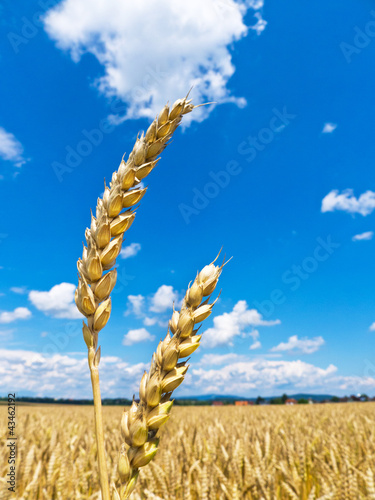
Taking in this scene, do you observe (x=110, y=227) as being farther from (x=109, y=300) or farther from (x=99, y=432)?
(x=99, y=432)

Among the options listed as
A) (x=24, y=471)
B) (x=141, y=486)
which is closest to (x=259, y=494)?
(x=141, y=486)

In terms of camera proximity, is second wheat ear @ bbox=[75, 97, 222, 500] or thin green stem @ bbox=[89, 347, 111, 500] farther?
second wheat ear @ bbox=[75, 97, 222, 500]

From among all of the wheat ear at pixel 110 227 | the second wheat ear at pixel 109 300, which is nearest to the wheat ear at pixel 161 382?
the second wheat ear at pixel 109 300

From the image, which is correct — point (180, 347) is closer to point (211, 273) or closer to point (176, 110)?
point (211, 273)

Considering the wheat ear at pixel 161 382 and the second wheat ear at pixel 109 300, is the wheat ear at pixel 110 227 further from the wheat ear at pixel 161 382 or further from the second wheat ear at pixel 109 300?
the wheat ear at pixel 161 382

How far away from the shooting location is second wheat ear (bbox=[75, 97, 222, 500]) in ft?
2.24

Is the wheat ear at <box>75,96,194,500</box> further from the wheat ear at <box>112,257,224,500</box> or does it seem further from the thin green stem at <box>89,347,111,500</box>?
the wheat ear at <box>112,257,224,500</box>

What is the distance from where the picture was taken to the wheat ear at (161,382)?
0.67m

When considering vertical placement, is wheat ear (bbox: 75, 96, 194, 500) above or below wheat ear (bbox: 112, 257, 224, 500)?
above

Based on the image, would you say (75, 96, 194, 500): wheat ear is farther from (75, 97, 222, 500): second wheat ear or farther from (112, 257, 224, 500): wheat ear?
(112, 257, 224, 500): wheat ear

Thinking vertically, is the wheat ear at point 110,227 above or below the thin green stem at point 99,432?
above

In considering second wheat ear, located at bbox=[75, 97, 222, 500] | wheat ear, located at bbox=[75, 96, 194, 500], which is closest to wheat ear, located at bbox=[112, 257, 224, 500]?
second wheat ear, located at bbox=[75, 97, 222, 500]

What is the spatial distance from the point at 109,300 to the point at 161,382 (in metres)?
0.19

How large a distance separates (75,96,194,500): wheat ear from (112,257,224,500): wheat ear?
4.6 inches
